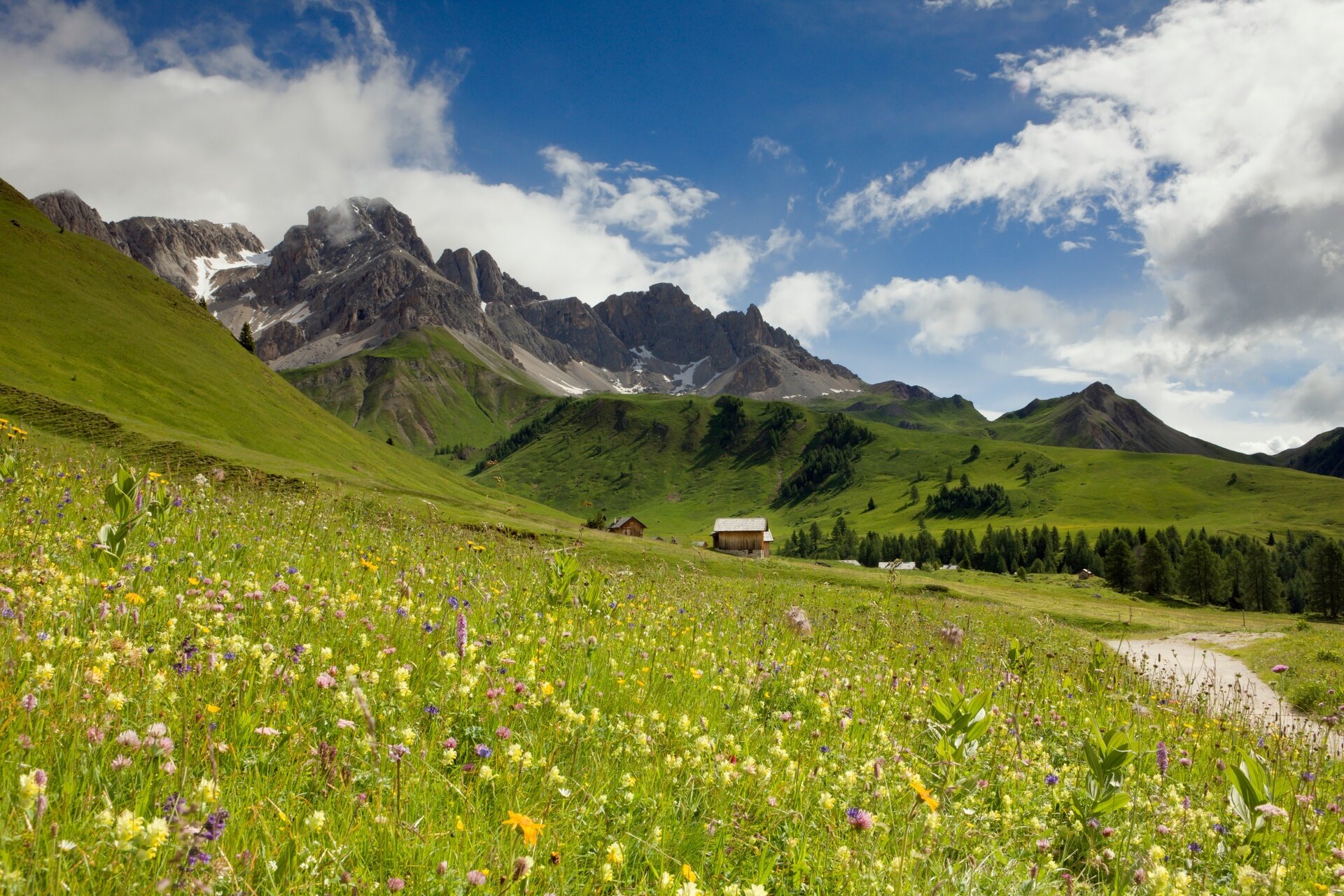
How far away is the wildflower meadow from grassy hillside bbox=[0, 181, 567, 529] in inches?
1575

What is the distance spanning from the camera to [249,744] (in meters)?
3.82

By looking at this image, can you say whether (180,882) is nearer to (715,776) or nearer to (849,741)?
(715,776)

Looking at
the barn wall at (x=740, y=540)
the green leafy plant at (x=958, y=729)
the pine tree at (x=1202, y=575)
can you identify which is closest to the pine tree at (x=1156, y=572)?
the pine tree at (x=1202, y=575)

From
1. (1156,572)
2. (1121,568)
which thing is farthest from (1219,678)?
(1121,568)

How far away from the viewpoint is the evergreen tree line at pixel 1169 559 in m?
122

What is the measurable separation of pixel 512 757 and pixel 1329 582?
541 feet

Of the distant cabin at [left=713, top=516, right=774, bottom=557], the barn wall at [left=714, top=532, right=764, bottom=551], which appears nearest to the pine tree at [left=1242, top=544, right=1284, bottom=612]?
the distant cabin at [left=713, top=516, right=774, bottom=557]

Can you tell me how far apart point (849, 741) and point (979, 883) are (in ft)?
7.29

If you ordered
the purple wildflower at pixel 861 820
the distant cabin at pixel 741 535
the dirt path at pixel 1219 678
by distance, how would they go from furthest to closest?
the distant cabin at pixel 741 535, the dirt path at pixel 1219 678, the purple wildflower at pixel 861 820

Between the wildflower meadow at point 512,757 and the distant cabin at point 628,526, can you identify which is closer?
the wildflower meadow at point 512,757

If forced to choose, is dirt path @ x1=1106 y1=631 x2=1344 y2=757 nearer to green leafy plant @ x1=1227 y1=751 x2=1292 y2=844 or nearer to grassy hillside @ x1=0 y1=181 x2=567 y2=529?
green leafy plant @ x1=1227 y1=751 x2=1292 y2=844

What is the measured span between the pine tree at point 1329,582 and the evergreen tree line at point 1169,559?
13cm

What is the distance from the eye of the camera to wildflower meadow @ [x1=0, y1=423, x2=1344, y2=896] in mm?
2871

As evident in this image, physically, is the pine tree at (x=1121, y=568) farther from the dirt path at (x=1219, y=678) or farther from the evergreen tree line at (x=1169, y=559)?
the dirt path at (x=1219, y=678)
